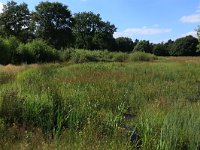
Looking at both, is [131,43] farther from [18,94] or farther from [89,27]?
[18,94]

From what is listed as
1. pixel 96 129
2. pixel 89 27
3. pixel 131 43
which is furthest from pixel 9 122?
pixel 131 43

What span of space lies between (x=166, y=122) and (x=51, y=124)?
7.30ft

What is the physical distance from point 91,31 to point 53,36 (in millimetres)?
26707

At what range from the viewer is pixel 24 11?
8269 cm

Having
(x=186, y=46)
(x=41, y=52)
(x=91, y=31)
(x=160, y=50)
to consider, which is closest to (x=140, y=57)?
(x=41, y=52)

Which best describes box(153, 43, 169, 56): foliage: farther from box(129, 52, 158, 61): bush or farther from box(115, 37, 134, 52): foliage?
box(129, 52, 158, 61): bush

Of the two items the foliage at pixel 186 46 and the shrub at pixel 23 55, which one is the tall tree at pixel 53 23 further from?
the foliage at pixel 186 46

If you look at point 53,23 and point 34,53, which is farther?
point 53,23

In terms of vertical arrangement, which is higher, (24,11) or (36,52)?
(24,11)

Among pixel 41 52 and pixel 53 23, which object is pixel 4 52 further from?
pixel 53 23

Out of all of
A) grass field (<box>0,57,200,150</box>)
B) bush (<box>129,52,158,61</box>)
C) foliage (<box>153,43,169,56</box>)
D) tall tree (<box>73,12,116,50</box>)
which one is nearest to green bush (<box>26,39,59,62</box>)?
bush (<box>129,52,158,61</box>)

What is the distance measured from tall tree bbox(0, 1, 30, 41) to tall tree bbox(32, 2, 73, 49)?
2.80m

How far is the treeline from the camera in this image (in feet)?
158

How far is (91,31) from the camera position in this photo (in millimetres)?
104625
